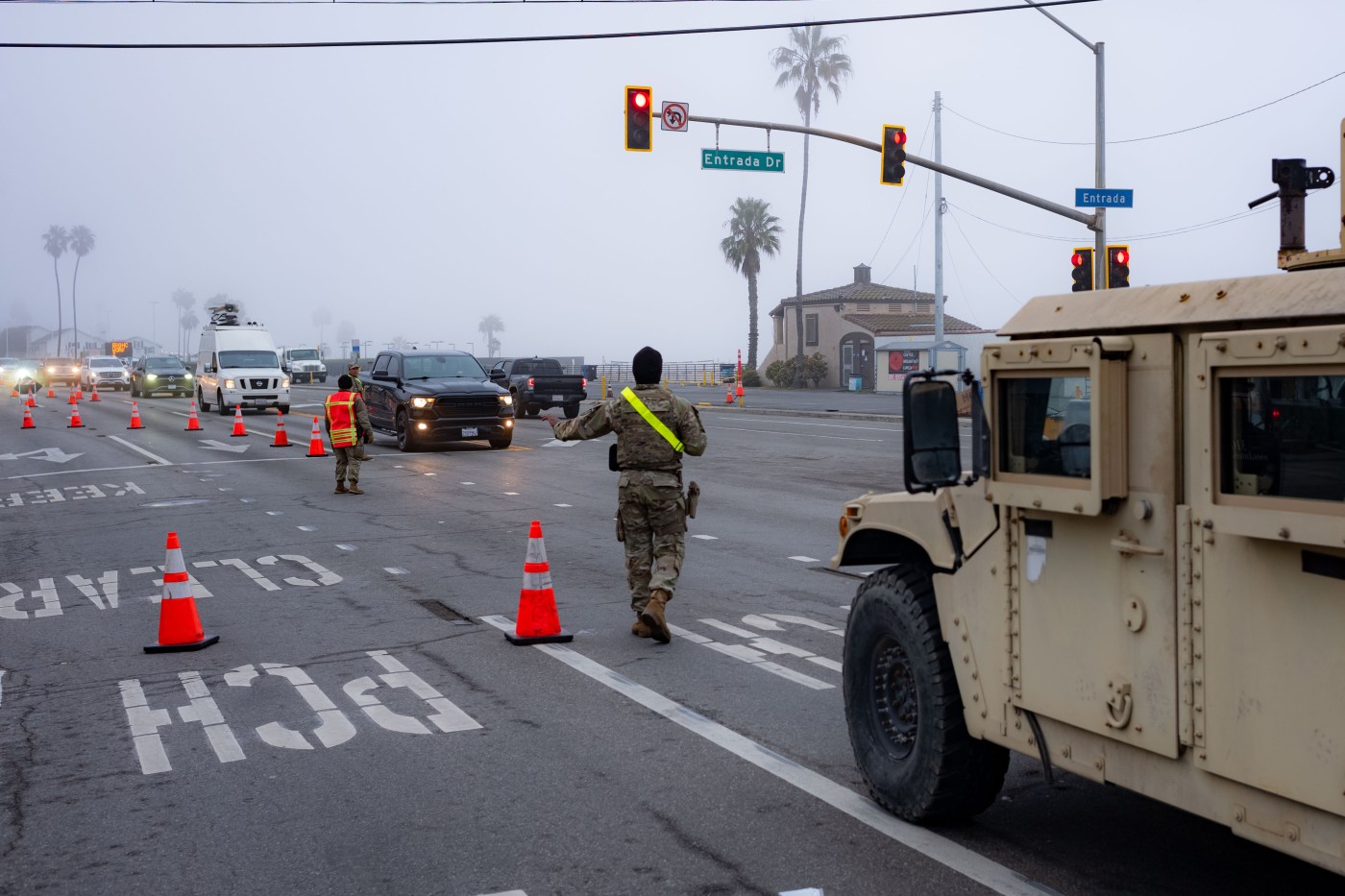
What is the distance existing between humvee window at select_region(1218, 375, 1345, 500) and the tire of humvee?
1645mm

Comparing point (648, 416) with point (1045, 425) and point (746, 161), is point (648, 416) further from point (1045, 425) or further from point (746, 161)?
point (746, 161)

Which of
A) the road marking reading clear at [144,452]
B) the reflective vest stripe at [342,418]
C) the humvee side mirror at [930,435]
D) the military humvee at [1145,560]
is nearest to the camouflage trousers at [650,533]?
the military humvee at [1145,560]

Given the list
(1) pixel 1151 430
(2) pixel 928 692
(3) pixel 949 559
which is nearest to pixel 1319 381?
(1) pixel 1151 430

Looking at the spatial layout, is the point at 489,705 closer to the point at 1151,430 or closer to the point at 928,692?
the point at 928,692

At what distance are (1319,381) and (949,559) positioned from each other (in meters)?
1.78

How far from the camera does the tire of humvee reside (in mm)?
4961

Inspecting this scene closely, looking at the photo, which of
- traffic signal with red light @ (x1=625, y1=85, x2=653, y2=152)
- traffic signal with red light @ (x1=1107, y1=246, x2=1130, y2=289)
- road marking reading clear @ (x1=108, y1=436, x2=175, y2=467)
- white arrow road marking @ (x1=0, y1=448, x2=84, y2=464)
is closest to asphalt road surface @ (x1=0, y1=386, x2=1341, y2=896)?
road marking reading clear @ (x1=108, y1=436, x2=175, y2=467)

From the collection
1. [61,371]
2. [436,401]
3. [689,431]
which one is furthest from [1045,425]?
[61,371]

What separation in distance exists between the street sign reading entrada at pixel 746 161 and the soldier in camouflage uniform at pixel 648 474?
18.8 meters

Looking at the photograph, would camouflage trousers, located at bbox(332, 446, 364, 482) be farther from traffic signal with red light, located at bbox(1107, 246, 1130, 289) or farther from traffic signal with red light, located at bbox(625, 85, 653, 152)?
traffic signal with red light, located at bbox(1107, 246, 1130, 289)

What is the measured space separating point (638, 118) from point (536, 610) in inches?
697

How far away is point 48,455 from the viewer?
25.8 meters

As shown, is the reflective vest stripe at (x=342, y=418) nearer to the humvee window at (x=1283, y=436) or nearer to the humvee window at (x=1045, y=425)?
the humvee window at (x=1045, y=425)

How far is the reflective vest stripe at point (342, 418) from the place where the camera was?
18.0 meters
